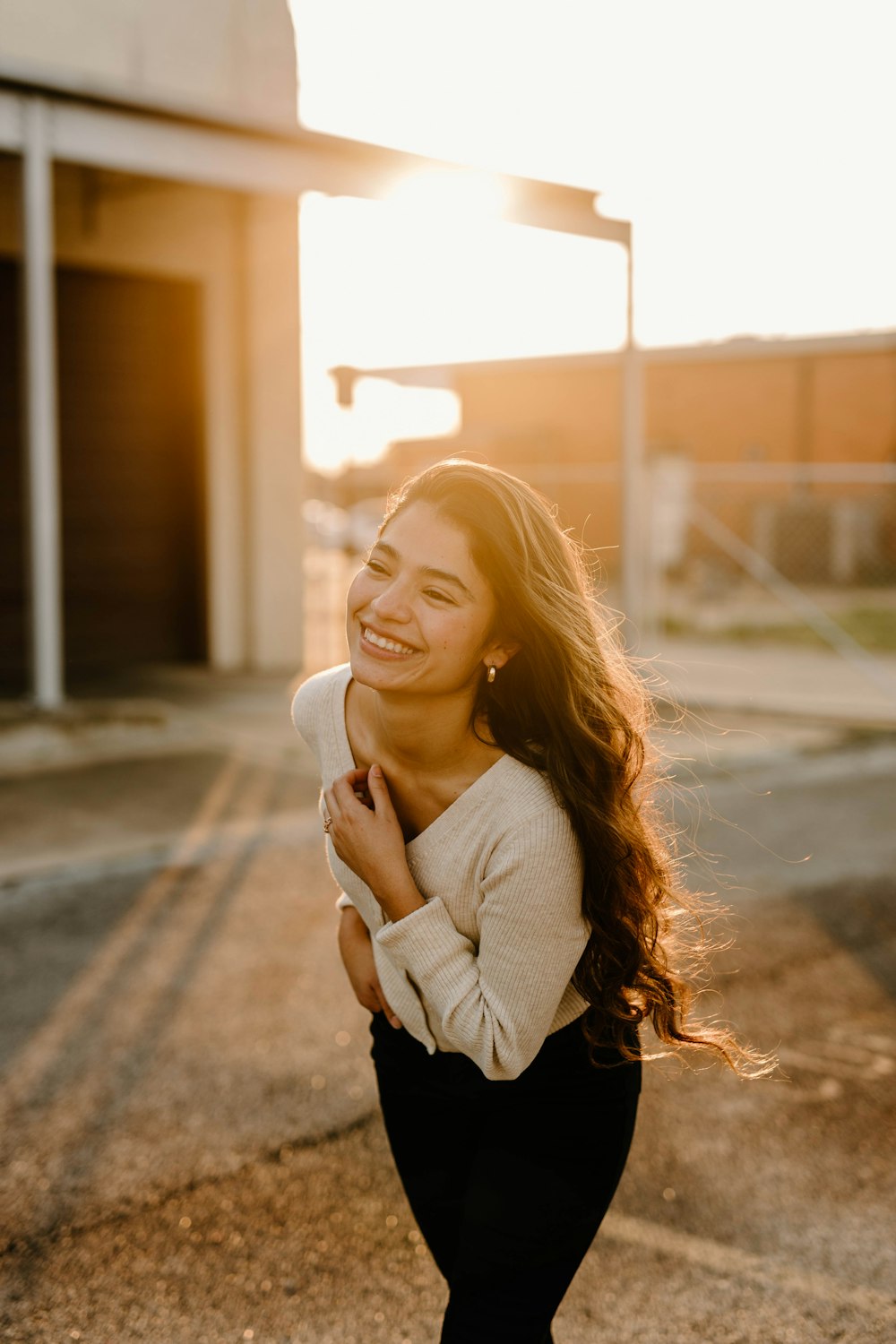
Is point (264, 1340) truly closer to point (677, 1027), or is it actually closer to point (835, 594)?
point (677, 1027)

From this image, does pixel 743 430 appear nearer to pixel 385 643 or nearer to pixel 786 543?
pixel 786 543

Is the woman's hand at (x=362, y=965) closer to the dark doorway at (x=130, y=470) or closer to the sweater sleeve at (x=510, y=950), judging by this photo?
the sweater sleeve at (x=510, y=950)

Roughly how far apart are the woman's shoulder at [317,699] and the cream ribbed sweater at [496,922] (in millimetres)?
341

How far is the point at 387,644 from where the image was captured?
2.04 meters

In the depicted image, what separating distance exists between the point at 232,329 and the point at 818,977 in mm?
8228

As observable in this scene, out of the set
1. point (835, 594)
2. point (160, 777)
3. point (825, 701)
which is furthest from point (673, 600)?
point (160, 777)

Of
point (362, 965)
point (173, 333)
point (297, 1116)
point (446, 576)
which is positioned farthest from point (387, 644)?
point (173, 333)

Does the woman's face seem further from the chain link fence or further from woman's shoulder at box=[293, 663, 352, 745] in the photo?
the chain link fence

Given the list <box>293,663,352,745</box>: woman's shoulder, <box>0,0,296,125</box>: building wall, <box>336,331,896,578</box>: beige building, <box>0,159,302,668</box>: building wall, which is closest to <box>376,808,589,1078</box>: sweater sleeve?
<box>293,663,352,745</box>: woman's shoulder

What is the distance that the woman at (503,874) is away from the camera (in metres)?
1.98

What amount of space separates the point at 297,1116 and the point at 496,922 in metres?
1.98

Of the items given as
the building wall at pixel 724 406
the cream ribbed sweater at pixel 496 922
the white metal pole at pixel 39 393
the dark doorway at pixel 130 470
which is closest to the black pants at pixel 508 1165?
the cream ribbed sweater at pixel 496 922

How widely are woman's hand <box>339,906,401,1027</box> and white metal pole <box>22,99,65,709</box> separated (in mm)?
6428

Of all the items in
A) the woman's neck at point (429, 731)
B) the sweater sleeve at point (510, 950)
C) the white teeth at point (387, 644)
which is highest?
the white teeth at point (387, 644)
